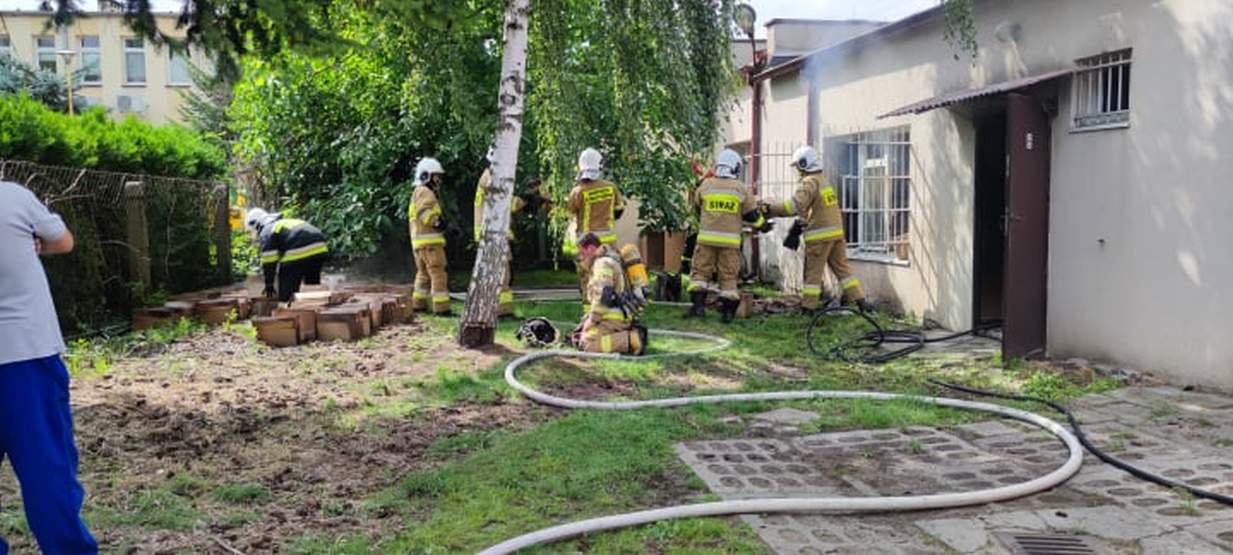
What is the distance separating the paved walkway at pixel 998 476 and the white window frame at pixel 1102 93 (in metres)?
2.15

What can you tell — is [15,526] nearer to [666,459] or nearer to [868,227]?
[666,459]

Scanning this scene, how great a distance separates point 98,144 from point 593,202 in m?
5.39

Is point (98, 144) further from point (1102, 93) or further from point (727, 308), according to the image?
point (1102, 93)

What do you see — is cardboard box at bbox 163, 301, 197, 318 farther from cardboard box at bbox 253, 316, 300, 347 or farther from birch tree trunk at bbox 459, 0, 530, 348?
birch tree trunk at bbox 459, 0, 530, 348

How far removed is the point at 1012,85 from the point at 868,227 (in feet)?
12.8

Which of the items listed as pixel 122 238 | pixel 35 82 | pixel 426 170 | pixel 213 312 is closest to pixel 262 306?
pixel 213 312

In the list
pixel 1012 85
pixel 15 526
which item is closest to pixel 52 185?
pixel 15 526

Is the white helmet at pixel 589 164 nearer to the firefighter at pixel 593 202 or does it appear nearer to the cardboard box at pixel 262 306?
the firefighter at pixel 593 202

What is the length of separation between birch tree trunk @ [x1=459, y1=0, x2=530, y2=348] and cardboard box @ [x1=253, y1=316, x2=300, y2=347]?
66.2 inches

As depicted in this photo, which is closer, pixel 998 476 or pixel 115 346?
pixel 998 476

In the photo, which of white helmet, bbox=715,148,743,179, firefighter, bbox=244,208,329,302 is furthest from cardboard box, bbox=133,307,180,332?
white helmet, bbox=715,148,743,179

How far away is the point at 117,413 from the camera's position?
20.0ft

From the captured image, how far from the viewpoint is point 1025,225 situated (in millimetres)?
7773

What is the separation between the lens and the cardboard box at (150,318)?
32.1 feet
